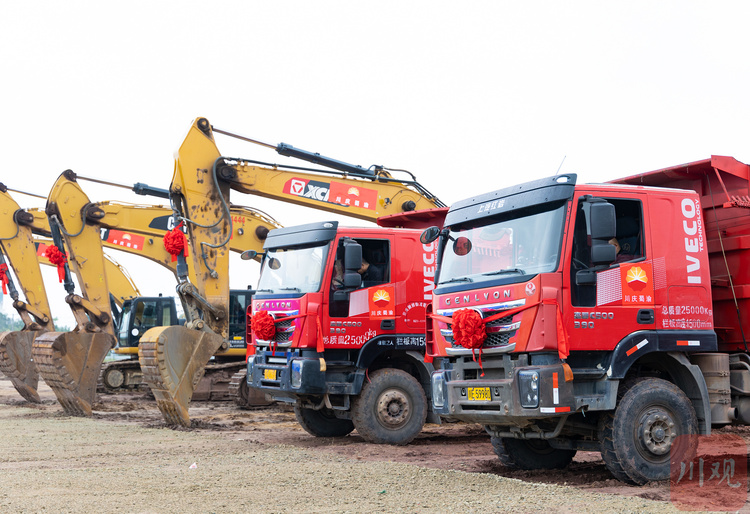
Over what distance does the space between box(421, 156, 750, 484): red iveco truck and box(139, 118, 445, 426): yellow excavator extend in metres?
4.65

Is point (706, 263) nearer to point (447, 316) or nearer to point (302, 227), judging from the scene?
point (447, 316)

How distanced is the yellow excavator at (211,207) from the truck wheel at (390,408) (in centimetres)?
273

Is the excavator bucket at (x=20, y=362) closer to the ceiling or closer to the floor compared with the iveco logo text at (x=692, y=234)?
closer to the floor

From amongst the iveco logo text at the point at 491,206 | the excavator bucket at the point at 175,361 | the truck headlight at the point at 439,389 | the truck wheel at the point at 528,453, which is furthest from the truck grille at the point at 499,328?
the excavator bucket at the point at 175,361

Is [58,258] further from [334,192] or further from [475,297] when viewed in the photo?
[475,297]

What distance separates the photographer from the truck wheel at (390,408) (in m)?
11.3

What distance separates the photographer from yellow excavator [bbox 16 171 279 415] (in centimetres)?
1605

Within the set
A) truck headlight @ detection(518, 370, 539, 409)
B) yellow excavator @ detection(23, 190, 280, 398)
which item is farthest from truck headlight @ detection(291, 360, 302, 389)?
yellow excavator @ detection(23, 190, 280, 398)

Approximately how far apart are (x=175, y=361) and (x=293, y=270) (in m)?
2.63

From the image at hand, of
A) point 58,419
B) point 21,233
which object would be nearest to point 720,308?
point 58,419

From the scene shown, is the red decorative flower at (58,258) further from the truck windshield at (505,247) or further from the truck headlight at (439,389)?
the truck headlight at (439,389)

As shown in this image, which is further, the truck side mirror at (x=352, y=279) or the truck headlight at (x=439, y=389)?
the truck side mirror at (x=352, y=279)

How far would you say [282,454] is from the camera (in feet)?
33.4

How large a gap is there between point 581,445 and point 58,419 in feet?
36.0
